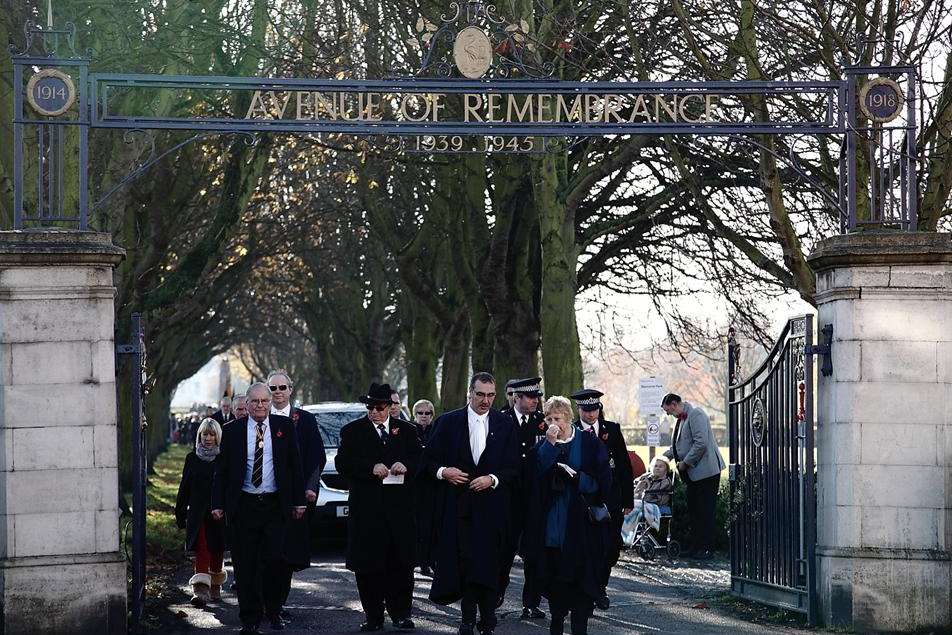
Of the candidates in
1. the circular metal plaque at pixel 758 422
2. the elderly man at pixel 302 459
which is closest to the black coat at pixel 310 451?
the elderly man at pixel 302 459

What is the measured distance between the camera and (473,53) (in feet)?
44.1

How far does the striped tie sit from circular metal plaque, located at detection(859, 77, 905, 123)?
17.7ft

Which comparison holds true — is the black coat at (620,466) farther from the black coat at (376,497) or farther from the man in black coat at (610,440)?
the black coat at (376,497)

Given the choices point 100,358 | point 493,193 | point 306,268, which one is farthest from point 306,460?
point 306,268

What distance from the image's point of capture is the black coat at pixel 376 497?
526 inches

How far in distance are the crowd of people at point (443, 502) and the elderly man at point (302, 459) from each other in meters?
0.02

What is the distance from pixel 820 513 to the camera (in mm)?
13383

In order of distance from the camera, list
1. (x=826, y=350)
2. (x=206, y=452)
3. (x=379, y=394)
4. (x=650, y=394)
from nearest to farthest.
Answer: (x=826, y=350) < (x=379, y=394) < (x=206, y=452) < (x=650, y=394)

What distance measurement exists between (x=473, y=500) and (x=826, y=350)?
10.3 ft

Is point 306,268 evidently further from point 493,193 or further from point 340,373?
point 493,193

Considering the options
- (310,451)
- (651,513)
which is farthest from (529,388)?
(651,513)

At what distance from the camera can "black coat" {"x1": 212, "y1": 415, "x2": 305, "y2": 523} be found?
12867mm

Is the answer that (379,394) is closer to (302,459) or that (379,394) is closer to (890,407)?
(302,459)

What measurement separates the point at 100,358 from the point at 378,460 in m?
2.43
